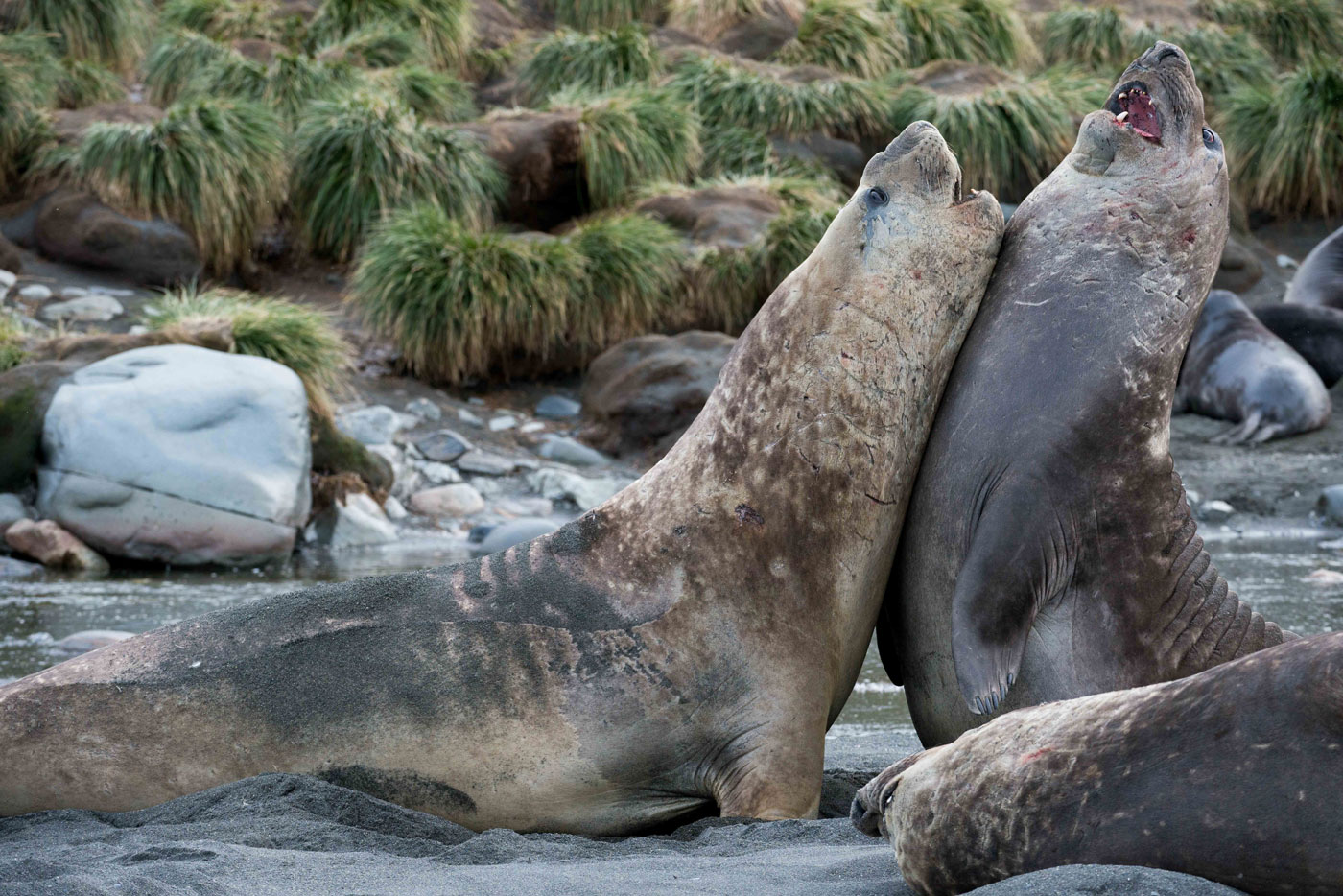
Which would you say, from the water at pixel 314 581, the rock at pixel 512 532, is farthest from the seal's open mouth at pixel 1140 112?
the rock at pixel 512 532

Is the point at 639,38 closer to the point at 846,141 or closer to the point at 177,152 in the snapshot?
the point at 846,141

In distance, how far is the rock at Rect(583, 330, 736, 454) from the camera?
36.0 ft

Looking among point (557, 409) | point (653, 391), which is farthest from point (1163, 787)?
point (557, 409)

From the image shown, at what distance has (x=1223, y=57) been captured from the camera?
19969 millimetres

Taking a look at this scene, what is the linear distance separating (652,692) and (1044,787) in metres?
1.23

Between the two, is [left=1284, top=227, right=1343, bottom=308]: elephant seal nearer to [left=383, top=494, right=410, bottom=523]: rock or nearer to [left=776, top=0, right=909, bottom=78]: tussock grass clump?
[left=776, top=0, right=909, bottom=78]: tussock grass clump

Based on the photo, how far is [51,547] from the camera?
8156 mm

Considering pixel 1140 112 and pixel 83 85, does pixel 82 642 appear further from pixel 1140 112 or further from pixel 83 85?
pixel 83 85

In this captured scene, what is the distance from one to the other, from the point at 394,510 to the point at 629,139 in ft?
21.5

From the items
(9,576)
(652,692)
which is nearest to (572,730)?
(652,692)

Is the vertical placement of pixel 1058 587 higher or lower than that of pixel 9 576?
higher

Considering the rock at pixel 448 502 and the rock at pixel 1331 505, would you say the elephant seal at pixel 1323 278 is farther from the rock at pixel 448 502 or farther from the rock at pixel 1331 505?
the rock at pixel 448 502

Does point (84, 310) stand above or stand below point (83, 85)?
below

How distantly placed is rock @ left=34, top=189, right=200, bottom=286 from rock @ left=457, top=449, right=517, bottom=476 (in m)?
4.19
